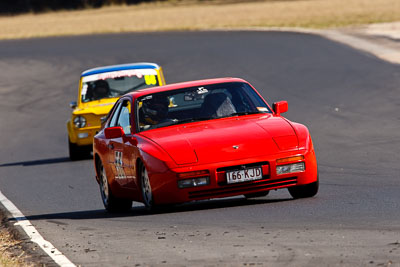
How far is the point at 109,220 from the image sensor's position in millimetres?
10414

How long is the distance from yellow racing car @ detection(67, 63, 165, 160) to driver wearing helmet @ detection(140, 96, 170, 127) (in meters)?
7.36

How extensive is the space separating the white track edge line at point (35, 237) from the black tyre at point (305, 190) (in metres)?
2.58

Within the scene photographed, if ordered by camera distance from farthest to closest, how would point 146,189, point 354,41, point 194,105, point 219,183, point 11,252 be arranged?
point 354,41
point 194,105
point 146,189
point 219,183
point 11,252

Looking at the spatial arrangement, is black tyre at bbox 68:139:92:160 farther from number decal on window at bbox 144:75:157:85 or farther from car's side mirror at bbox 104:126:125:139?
car's side mirror at bbox 104:126:125:139

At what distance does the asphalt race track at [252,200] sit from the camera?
7730 mm

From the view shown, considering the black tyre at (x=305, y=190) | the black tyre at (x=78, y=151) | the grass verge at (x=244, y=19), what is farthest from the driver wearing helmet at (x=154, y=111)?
the grass verge at (x=244, y=19)

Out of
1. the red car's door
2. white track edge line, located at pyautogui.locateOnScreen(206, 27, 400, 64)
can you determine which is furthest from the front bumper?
white track edge line, located at pyautogui.locateOnScreen(206, 27, 400, 64)

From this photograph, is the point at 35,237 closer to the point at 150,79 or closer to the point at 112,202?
the point at 112,202

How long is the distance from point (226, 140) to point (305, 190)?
40.2 inches

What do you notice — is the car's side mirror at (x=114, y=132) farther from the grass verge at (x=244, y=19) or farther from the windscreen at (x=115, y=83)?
the grass verge at (x=244, y=19)

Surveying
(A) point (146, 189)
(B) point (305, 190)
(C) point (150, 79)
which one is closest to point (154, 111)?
(A) point (146, 189)

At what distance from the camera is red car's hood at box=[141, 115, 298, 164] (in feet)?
32.2

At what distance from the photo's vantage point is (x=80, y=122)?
18734 millimetres

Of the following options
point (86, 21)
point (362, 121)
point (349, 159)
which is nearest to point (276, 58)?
point (362, 121)
